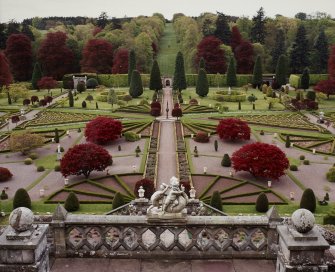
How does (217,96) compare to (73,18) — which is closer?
(217,96)

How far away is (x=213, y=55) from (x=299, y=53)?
58.6 ft

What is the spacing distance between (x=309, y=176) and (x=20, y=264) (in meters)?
32.0

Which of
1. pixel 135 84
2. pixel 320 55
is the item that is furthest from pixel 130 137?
pixel 320 55

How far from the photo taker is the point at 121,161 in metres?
40.6

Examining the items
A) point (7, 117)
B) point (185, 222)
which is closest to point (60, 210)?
point (185, 222)

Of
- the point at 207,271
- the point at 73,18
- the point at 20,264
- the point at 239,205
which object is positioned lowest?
the point at 239,205

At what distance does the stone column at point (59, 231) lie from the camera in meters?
10.3

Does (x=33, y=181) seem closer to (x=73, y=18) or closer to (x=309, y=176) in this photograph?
(x=309, y=176)

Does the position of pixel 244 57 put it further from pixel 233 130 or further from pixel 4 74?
pixel 233 130

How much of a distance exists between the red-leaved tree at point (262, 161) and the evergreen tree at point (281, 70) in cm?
4838

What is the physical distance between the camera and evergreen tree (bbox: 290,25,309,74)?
88.9m

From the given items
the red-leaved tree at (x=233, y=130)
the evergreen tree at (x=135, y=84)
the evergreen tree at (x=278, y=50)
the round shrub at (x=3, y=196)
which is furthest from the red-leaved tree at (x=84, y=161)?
the evergreen tree at (x=278, y=50)

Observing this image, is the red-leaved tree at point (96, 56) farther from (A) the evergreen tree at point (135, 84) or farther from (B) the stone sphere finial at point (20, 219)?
(B) the stone sphere finial at point (20, 219)

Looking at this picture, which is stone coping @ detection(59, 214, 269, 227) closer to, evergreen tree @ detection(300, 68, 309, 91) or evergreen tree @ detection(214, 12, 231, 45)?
evergreen tree @ detection(300, 68, 309, 91)
